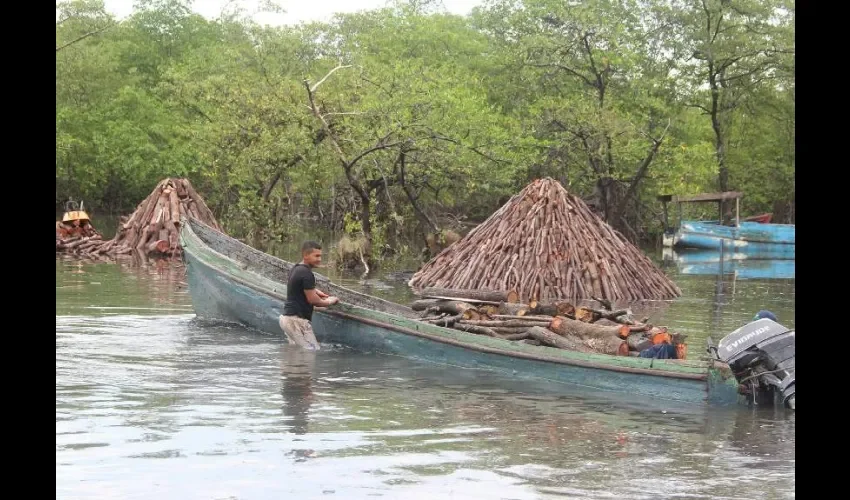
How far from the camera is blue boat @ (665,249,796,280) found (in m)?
33.5

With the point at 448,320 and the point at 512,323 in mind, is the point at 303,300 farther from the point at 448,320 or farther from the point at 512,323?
the point at 512,323

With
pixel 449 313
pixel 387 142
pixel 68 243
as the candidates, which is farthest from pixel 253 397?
pixel 68 243

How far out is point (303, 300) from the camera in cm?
1431

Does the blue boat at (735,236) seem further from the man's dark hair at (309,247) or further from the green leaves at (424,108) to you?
the man's dark hair at (309,247)

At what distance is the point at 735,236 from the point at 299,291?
36468 mm

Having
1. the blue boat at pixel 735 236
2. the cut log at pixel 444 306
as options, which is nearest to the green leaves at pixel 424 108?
the blue boat at pixel 735 236

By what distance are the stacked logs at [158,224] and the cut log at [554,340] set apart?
21762 mm

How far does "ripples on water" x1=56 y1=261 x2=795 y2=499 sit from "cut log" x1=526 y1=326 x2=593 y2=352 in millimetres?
992

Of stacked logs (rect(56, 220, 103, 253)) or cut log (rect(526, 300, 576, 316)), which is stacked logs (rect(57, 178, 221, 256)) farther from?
cut log (rect(526, 300, 576, 316))

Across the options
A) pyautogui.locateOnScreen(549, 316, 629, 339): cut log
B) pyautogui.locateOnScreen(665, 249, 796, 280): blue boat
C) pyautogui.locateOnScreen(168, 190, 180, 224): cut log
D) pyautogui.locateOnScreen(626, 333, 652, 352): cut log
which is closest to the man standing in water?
pyautogui.locateOnScreen(549, 316, 629, 339): cut log

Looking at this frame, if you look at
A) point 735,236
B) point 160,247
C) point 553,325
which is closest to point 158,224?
point 160,247

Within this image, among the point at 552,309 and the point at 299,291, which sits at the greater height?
the point at 299,291

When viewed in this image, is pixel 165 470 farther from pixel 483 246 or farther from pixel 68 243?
pixel 68 243

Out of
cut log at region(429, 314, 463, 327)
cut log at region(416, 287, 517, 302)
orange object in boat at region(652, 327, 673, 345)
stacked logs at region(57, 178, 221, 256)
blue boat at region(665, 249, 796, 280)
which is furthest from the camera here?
blue boat at region(665, 249, 796, 280)
